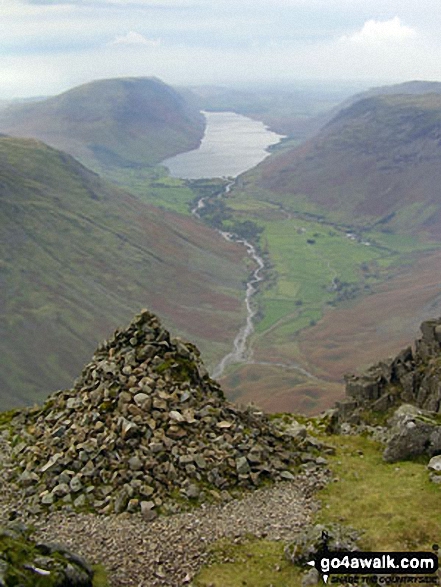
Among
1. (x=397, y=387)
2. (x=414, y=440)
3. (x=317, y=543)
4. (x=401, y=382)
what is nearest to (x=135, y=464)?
(x=317, y=543)

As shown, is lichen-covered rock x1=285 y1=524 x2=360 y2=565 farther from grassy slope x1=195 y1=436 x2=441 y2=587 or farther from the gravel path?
the gravel path

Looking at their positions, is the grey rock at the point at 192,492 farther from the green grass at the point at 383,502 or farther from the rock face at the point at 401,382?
the rock face at the point at 401,382

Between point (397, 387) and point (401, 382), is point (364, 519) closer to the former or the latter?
point (397, 387)

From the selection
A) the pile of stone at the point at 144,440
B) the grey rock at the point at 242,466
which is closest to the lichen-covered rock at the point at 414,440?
the pile of stone at the point at 144,440

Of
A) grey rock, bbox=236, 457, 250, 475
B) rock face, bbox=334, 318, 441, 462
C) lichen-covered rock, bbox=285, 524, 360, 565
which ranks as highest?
rock face, bbox=334, 318, 441, 462

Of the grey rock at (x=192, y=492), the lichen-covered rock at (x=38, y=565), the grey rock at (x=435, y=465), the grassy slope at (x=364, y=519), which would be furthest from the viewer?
the grey rock at (x=435, y=465)

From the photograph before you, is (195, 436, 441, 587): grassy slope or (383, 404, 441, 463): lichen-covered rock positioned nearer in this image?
(195, 436, 441, 587): grassy slope

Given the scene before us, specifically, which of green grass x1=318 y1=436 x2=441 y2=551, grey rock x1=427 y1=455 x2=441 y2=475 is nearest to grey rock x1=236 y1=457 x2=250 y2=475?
green grass x1=318 y1=436 x2=441 y2=551
